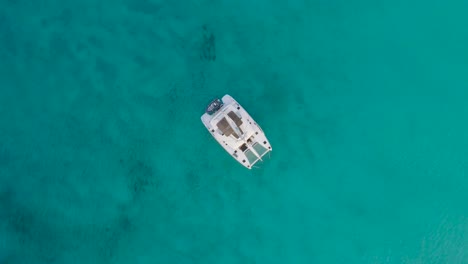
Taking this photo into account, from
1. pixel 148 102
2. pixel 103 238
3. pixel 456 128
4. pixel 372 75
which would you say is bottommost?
pixel 456 128

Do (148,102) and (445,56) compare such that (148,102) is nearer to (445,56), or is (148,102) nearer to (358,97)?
(358,97)

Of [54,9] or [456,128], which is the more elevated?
[54,9]

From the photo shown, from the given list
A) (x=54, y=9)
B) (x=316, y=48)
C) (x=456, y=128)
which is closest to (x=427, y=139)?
(x=456, y=128)

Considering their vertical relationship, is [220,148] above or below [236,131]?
above

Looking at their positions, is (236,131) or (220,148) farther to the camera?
(220,148)

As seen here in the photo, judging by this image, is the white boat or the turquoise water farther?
the turquoise water
